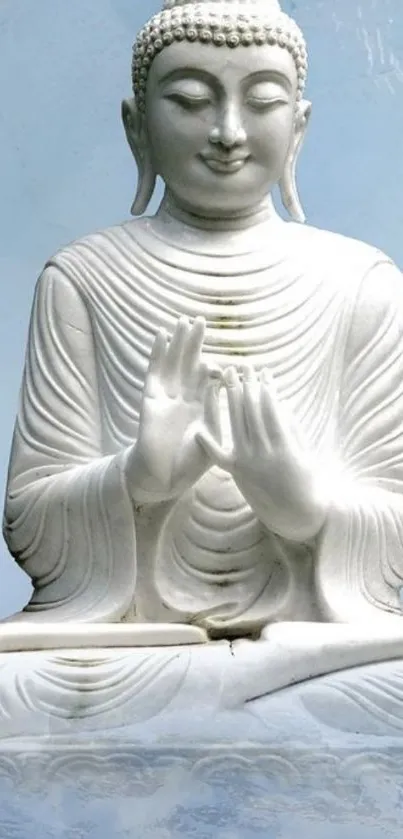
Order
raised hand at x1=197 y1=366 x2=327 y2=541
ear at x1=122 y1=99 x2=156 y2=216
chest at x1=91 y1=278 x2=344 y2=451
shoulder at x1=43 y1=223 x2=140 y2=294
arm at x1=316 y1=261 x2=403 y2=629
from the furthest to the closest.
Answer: ear at x1=122 y1=99 x2=156 y2=216, shoulder at x1=43 y1=223 x2=140 y2=294, chest at x1=91 y1=278 x2=344 y2=451, arm at x1=316 y1=261 x2=403 y2=629, raised hand at x1=197 y1=366 x2=327 y2=541

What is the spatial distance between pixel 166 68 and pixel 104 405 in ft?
2.25

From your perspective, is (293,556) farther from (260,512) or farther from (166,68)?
(166,68)

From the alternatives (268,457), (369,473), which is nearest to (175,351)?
(268,457)

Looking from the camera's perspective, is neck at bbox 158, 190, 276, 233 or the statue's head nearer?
the statue's head

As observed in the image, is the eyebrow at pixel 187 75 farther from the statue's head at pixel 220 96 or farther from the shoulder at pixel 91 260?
the shoulder at pixel 91 260

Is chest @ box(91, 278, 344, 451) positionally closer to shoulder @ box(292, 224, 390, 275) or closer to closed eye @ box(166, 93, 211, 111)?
shoulder @ box(292, 224, 390, 275)

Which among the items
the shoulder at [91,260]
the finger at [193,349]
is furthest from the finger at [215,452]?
the shoulder at [91,260]

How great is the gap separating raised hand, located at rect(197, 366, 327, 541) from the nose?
56 centimetres

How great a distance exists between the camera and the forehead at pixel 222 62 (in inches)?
184

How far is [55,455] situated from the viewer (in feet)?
15.1

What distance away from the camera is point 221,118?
4.69 m

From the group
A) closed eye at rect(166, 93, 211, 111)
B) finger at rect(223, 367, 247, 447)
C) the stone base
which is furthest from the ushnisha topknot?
the stone base

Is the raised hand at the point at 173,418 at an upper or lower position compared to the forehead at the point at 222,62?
lower

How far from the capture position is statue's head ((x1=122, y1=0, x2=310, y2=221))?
4695mm
